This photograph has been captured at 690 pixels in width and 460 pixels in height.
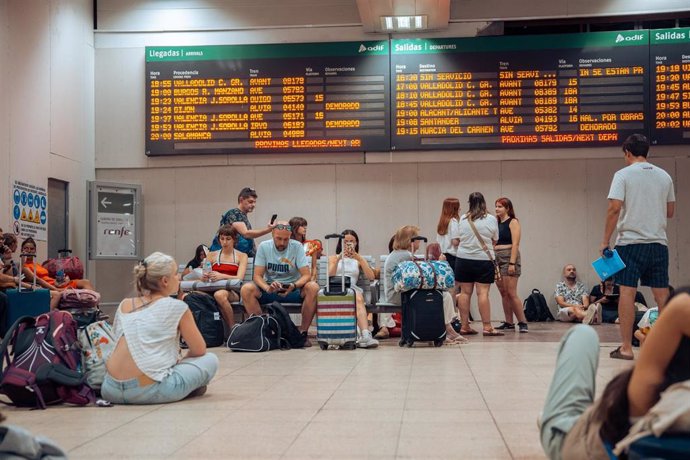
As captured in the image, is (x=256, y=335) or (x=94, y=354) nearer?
(x=94, y=354)

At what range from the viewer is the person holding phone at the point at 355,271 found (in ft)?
28.9

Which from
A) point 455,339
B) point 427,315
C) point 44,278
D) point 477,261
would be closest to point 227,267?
point 44,278

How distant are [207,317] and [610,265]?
4.54 metres

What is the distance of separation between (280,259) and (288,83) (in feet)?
13.7

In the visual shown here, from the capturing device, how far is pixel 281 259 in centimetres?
939

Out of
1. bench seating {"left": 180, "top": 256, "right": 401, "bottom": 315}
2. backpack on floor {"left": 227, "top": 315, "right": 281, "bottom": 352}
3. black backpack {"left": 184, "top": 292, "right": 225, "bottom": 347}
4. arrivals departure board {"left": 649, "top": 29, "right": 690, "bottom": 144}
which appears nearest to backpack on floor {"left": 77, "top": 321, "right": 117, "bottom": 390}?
backpack on floor {"left": 227, "top": 315, "right": 281, "bottom": 352}

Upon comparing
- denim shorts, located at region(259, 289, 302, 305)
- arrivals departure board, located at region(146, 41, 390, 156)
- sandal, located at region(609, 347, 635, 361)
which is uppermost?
arrivals departure board, located at region(146, 41, 390, 156)

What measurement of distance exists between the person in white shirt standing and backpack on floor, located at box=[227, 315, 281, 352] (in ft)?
11.2

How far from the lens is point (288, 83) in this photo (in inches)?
501

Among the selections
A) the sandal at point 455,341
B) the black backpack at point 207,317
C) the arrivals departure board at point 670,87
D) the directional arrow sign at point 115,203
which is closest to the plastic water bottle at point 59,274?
the black backpack at point 207,317

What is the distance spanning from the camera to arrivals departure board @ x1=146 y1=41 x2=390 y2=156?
12672 mm

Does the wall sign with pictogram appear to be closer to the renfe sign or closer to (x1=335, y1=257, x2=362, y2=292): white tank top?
the renfe sign

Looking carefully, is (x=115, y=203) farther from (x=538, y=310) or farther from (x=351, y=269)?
(x=538, y=310)

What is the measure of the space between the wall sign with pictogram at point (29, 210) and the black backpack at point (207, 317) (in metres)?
2.66
